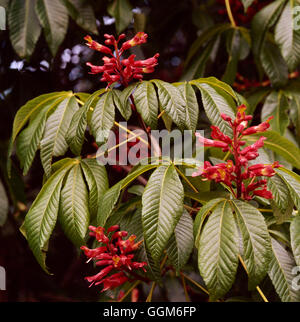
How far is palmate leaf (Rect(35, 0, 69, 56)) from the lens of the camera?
1172 mm

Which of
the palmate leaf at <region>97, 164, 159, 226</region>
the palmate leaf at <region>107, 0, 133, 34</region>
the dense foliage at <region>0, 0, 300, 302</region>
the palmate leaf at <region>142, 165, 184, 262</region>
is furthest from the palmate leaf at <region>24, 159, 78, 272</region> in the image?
the palmate leaf at <region>107, 0, 133, 34</region>

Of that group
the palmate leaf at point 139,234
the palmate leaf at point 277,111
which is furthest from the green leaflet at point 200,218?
the palmate leaf at point 277,111

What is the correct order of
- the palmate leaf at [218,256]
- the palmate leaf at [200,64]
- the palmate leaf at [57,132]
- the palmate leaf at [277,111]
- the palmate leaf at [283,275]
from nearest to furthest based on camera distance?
the palmate leaf at [218,256]
the palmate leaf at [283,275]
the palmate leaf at [57,132]
the palmate leaf at [277,111]
the palmate leaf at [200,64]

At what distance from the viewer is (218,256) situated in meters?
0.70

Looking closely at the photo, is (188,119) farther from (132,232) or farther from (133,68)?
(132,232)

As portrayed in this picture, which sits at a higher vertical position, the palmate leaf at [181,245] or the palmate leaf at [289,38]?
the palmate leaf at [289,38]

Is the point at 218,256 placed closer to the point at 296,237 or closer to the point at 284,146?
the point at 296,237

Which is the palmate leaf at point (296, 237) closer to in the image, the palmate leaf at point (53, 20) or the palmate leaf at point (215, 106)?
the palmate leaf at point (215, 106)

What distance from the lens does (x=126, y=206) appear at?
945 mm

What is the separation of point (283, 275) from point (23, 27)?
992 mm

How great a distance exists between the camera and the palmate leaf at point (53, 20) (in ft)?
3.84

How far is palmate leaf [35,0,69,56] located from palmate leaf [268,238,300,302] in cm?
82

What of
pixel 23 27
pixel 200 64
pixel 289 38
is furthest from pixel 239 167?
pixel 23 27

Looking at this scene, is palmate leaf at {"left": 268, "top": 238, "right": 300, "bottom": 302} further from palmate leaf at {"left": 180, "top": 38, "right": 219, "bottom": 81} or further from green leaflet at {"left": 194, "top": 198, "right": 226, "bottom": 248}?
palmate leaf at {"left": 180, "top": 38, "right": 219, "bottom": 81}
